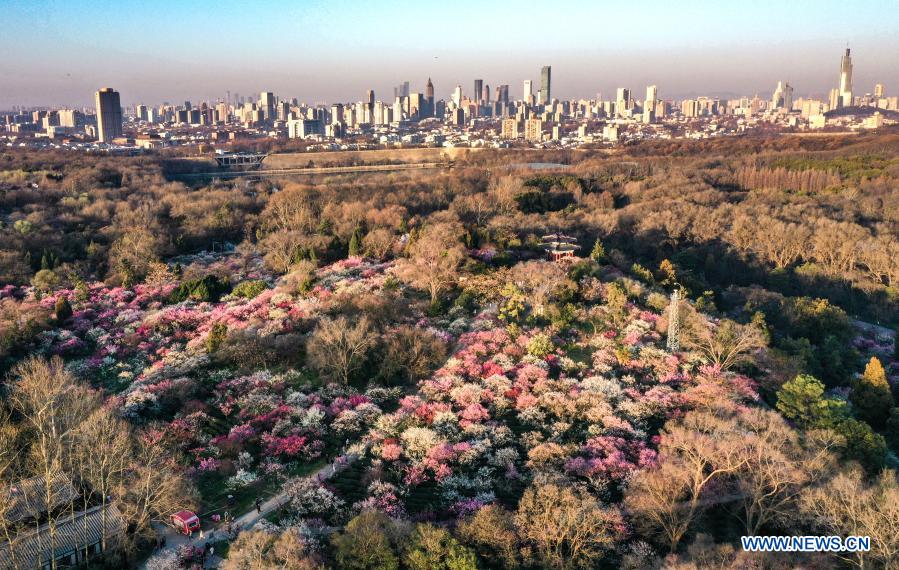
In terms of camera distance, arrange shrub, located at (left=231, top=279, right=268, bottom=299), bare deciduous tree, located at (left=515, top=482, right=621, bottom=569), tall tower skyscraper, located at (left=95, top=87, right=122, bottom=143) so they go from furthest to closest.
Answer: tall tower skyscraper, located at (left=95, top=87, right=122, bottom=143) → shrub, located at (left=231, top=279, right=268, bottom=299) → bare deciduous tree, located at (left=515, top=482, right=621, bottom=569)

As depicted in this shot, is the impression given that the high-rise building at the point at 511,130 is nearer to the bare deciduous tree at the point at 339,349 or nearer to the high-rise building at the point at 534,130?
the high-rise building at the point at 534,130

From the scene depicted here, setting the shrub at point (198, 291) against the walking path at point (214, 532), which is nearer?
the walking path at point (214, 532)

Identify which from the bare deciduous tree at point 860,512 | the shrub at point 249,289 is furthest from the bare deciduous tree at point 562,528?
the shrub at point 249,289


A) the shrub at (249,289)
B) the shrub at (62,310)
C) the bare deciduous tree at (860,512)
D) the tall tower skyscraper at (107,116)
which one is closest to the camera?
the bare deciduous tree at (860,512)

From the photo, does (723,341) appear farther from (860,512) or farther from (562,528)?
(562,528)

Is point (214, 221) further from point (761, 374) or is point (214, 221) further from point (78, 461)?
point (761, 374)

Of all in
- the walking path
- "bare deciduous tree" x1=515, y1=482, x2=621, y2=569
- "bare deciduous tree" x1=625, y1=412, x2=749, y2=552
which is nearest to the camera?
"bare deciduous tree" x1=515, y1=482, x2=621, y2=569

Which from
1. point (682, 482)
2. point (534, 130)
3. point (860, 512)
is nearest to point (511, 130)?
point (534, 130)

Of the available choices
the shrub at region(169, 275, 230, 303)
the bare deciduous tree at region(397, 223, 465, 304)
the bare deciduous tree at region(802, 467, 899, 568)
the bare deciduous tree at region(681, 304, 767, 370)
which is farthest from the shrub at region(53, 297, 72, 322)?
the bare deciduous tree at region(802, 467, 899, 568)

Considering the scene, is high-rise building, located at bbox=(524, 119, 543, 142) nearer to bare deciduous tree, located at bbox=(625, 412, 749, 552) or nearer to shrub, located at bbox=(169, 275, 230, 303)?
shrub, located at bbox=(169, 275, 230, 303)

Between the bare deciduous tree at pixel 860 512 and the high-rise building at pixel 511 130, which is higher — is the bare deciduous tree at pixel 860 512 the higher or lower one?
the lower one
